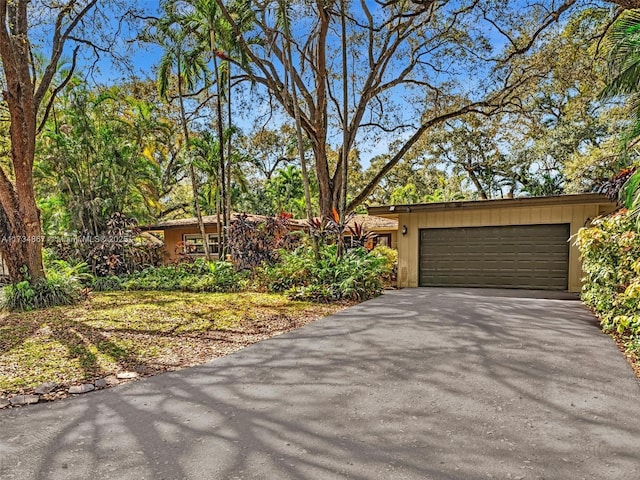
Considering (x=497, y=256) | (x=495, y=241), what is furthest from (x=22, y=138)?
(x=497, y=256)

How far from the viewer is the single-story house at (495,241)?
10.3m

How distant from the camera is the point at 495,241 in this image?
36.7 feet

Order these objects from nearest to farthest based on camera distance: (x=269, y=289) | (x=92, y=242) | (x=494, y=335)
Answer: (x=494, y=335) < (x=269, y=289) < (x=92, y=242)

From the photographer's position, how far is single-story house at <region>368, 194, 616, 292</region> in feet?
33.8

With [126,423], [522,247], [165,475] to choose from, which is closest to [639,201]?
[165,475]

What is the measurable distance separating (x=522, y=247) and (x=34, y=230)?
39.6ft

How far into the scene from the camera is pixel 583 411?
301 cm

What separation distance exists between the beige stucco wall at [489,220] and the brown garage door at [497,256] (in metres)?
0.16

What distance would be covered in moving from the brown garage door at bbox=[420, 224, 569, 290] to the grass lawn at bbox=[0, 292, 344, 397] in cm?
485


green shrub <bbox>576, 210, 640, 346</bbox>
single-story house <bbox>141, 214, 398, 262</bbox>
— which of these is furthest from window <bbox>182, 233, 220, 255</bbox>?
green shrub <bbox>576, 210, 640, 346</bbox>

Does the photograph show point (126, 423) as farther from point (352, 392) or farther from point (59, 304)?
point (59, 304)

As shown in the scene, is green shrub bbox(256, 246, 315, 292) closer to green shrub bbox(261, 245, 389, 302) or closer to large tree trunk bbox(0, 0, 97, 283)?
green shrub bbox(261, 245, 389, 302)

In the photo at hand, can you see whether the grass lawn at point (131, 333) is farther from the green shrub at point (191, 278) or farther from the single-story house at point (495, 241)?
the single-story house at point (495, 241)

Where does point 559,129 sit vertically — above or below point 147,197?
above
